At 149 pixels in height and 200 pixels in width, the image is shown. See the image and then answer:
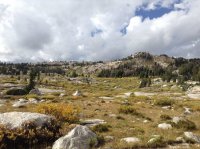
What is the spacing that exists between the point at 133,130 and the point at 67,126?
4.64 metres

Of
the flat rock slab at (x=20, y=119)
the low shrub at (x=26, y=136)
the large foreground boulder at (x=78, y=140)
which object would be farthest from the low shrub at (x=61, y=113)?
the large foreground boulder at (x=78, y=140)

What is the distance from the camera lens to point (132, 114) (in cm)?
3150

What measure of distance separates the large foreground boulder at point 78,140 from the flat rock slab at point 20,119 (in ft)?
8.12

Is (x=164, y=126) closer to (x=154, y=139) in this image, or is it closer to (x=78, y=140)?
(x=154, y=139)

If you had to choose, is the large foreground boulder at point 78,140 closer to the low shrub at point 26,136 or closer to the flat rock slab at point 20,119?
the low shrub at point 26,136

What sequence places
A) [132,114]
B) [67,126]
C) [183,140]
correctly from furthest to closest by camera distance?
[132,114]
[67,126]
[183,140]

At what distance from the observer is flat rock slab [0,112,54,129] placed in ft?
62.9

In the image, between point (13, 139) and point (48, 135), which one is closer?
point (13, 139)

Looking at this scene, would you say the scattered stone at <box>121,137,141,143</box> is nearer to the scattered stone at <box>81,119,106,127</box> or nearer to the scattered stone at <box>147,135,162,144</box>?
the scattered stone at <box>147,135,162,144</box>

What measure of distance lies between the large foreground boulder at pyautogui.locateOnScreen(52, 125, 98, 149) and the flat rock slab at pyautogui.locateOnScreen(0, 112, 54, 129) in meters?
2.48

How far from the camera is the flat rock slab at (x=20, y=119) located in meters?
19.2

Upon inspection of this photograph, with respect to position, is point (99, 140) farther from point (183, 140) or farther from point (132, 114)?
point (132, 114)

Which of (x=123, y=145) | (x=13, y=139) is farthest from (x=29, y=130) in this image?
(x=123, y=145)

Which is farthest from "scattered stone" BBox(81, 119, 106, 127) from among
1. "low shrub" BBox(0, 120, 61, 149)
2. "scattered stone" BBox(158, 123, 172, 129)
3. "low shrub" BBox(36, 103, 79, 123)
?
"low shrub" BBox(0, 120, 61, 149)
